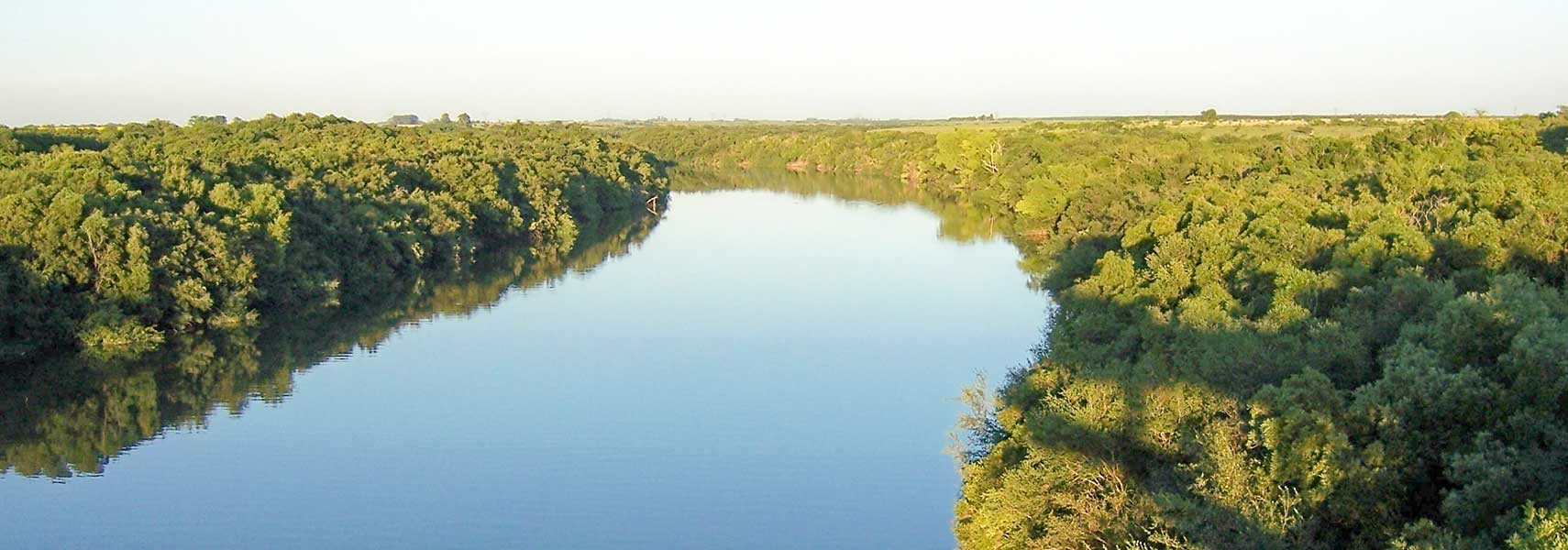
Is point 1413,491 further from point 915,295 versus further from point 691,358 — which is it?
point 915,295

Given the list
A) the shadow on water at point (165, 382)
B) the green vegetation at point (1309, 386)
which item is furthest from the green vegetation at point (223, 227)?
the green vegetation at point (1309, 386)

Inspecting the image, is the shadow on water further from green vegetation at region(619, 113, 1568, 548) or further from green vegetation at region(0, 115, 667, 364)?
green vegetation at region(619, 113, 1568, 548)

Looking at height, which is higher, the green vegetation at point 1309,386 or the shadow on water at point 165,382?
the green vegetation at point 1309,386

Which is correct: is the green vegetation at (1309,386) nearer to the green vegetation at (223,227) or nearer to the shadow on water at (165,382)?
the shadow on water at (165,382)

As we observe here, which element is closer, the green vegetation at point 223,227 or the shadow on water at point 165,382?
the shadow on water at point 165,382

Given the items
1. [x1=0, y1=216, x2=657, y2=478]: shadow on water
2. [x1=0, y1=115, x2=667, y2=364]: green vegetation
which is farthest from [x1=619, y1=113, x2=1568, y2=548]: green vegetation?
[x1=0, y1=115, x2=667, y2=364]: green vegetation
